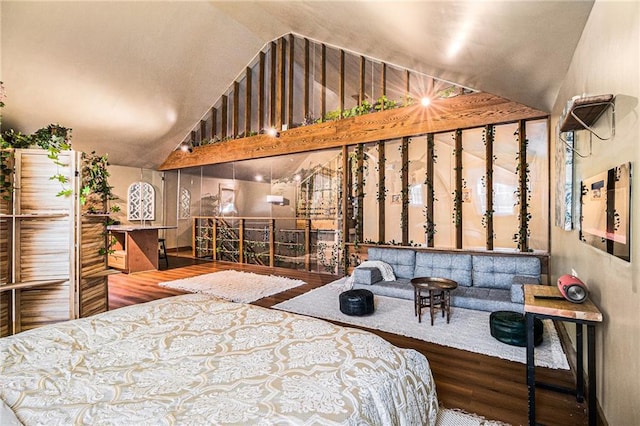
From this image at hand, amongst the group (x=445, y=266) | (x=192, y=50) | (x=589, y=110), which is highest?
(x=192, y=50)

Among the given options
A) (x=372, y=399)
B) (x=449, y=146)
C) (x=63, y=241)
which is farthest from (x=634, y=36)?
(x=63, y=241)

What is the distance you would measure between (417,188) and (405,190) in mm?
283

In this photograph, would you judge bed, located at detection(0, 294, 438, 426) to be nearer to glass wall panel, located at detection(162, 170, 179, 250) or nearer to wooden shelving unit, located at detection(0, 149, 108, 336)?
wooden shelving unit, located at detection(0, 149, 108, 336)

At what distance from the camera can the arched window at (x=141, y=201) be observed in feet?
29.6

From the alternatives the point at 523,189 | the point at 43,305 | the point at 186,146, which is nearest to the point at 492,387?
the point at 523,189

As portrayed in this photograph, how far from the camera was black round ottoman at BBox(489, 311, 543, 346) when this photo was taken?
2934mm

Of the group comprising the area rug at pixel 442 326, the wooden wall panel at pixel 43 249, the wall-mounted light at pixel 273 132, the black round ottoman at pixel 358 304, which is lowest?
the area rug at pixel 442 326

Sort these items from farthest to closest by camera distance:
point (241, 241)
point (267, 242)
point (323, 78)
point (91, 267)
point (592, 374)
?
1. point (241, 241)
2. point (267, 242)
3. point (323, 78)
4. point (91, 267)
5. point (592, 374)

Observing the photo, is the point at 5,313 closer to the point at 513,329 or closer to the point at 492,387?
the point at 492,387

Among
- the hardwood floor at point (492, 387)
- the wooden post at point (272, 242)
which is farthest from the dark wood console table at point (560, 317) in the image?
the wooden post at point (272, 242)

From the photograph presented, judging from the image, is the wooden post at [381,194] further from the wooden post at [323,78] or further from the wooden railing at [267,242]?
the wooden post at [323,78]

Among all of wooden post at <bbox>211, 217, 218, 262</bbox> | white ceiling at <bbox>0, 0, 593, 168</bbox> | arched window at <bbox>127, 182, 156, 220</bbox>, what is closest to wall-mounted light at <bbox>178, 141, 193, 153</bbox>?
white ceiling at <bbox>0, 0, 593, 168</bbox>

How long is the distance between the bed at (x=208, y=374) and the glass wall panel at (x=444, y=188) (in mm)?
4083

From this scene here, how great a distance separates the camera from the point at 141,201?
9203 millimetres
